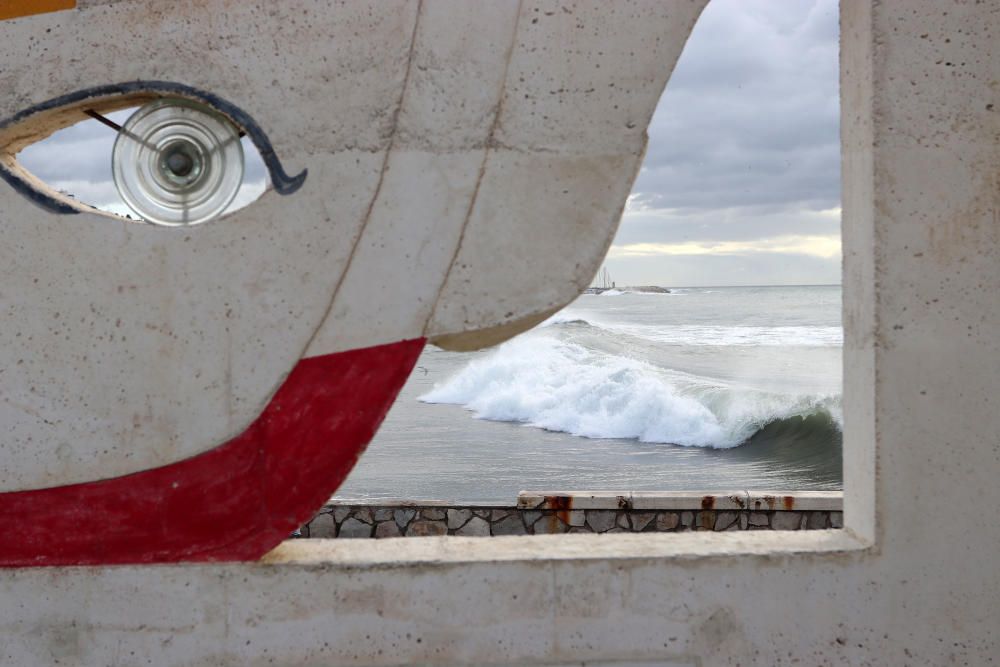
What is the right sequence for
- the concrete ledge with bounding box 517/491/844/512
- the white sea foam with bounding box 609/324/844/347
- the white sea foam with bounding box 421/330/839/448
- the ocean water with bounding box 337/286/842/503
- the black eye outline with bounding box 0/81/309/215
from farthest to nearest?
the white sea foam with bounding box 609/324/844/347 → the white sea foam with bounding box 421/330/839/448 → the ocean water with bounding box 337/286/842/503 → the concrete ledge with bounding box 517/491/844/512 → the black eye outline with bounding box 0/81/309/215

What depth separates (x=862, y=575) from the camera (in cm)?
278

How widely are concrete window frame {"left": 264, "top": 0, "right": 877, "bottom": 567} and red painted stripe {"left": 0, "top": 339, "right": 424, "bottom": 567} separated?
0.15 meters

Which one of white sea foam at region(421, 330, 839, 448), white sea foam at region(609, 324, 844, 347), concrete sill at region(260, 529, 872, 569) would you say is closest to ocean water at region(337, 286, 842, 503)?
white sea foam at region(421, 330, 839, 448)

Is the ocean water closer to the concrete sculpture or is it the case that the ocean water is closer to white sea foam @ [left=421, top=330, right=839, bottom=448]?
white sea foam @ [left=421, top=330, right=839, bottom=448]

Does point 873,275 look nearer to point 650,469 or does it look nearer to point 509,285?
point 509,285

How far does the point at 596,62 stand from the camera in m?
2.76

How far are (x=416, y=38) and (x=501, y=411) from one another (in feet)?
60.2

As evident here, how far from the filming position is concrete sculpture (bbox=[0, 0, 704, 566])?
2762mm

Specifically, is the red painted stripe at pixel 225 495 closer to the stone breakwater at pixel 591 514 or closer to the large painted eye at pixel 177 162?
the large painted eye at pixel 177 162

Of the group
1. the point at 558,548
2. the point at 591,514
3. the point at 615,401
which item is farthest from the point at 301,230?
the point at 615,401

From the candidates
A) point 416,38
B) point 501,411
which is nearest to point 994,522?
point 416,38

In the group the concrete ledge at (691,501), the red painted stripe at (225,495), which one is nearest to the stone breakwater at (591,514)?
the concrete ledge at (691,501)

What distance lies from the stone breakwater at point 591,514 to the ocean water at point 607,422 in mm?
1201

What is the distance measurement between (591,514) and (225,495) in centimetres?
451
